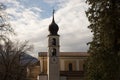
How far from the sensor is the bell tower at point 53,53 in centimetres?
8562

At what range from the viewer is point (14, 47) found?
54.3m

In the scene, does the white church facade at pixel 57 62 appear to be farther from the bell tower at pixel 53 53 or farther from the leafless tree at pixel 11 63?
the leafless tree at pixel 11 63

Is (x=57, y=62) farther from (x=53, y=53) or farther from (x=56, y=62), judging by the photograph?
(x=53, y=53)

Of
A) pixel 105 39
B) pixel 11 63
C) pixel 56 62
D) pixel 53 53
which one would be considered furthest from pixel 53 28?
pixel 105 39

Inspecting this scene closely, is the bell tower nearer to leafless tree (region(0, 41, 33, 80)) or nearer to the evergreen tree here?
leafless tree (region(0, 41, 33, 80))

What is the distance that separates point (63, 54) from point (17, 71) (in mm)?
54810

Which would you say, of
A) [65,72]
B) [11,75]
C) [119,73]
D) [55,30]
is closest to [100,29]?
[119,73]

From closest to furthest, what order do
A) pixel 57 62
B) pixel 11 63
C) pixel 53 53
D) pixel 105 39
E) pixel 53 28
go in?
Answer: pixel 105 39 → pixel 11 63 → pixel 53 28 → pixel 57 62 → pixel 53 53

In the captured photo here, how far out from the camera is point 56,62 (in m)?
86.6

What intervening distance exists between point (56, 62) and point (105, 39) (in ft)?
165

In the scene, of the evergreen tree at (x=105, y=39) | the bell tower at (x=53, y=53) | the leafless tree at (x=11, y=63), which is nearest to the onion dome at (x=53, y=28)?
the bell tower at (x=53, y=53)

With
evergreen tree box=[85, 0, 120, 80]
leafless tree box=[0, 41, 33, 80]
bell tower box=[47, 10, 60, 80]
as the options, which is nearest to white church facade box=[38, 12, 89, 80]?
bell tower box=[47, 10, 60, 80]

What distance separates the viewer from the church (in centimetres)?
8588

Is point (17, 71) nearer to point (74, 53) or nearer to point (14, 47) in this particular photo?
point (14, 47)
